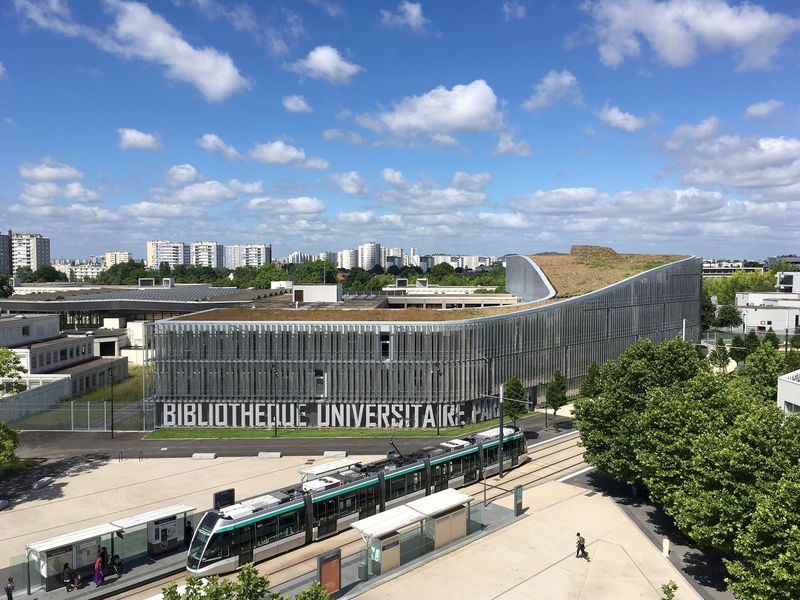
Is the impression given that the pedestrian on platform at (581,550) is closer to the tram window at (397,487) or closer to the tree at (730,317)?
the tram window at (397,487)

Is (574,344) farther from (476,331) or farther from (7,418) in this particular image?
(7,418)

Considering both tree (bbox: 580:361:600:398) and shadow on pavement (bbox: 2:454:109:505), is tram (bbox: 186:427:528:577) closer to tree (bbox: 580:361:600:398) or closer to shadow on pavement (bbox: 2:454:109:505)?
shadow on pavement (bbox: 2:454:109:505)

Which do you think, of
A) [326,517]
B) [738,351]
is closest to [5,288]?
[326,517]

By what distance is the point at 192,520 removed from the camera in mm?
34625

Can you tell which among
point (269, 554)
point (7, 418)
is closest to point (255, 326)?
point (7, 418)

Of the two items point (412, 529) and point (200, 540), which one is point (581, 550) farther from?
point (200, 540)

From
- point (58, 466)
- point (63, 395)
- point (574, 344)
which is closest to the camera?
point (58, 466)

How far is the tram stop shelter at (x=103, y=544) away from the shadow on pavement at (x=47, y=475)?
1291cm

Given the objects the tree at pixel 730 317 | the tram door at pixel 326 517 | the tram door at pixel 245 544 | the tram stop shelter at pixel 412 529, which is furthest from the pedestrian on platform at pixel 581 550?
the tree at pixel 730 317

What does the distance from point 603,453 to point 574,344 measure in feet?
114

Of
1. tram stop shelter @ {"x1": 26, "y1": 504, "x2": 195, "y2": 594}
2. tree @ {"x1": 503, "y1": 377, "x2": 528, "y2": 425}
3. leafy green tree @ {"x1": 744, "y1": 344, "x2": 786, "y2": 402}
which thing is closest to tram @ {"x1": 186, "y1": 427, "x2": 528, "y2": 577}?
tram stop shelter @ {"x1": 26, "y1": 504, "x2": 195, "y2": 594}

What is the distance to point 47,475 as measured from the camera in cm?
4325

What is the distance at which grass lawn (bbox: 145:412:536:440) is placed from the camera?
175ft

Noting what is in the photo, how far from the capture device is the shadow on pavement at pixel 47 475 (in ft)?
129
